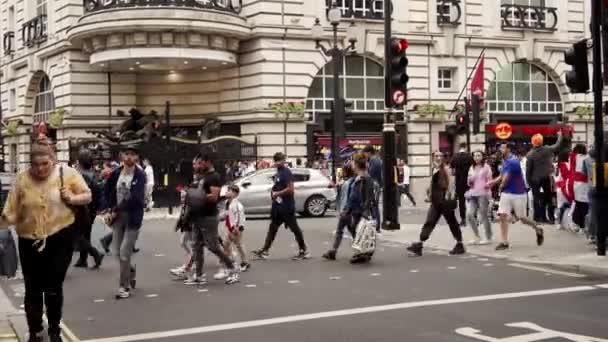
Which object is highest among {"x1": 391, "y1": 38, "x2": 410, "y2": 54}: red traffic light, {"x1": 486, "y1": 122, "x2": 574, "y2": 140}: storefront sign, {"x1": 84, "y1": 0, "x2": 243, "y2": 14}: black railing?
{"x1": 84, "y1": 0, "x2": 243, "y2": 14}: black railing

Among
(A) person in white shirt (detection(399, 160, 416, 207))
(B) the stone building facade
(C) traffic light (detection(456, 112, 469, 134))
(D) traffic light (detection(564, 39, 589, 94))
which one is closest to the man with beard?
(D) traffic light (detection(564, 39, 589, 94))

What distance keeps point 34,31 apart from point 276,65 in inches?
534

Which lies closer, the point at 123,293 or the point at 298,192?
the point at 123,293

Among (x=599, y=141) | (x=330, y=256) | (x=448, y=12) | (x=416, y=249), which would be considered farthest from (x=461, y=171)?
(x=448, y=12)

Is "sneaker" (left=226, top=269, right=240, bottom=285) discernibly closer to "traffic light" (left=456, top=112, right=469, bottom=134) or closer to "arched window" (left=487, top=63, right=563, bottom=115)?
"traffic light" (left=456, top=112, right=469, bottom=134)

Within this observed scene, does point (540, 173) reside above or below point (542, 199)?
above

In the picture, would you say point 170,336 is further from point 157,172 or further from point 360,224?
point 157,172

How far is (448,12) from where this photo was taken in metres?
35.3

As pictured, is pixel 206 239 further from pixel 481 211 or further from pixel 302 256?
pixel 481 211

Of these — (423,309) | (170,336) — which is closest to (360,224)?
(423,309)

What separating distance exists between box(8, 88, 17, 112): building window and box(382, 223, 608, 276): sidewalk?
2937 cm

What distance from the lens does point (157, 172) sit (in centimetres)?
2697

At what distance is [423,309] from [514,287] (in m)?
1.91

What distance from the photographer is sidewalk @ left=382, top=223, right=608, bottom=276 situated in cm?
1150
